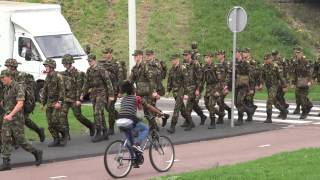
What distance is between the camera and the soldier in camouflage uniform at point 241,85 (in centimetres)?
2033

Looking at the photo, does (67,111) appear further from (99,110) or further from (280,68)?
(280,68)

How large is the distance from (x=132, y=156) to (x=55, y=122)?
4.00 metres

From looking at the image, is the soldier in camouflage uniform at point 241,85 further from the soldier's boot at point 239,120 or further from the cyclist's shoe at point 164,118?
the cyclist's shoe at point 164,118

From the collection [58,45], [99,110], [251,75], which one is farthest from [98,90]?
[58,45]

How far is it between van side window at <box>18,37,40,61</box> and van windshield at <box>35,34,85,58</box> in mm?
309

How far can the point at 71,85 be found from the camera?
16.2 m

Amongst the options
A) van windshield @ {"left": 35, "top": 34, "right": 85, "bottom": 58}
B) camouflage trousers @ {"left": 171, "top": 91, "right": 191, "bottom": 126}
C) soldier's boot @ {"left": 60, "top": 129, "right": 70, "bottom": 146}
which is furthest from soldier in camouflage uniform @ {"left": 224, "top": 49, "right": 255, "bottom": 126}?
van windshield @ {"left": 35, "top": 34, "right": 85, "bottom": 58}

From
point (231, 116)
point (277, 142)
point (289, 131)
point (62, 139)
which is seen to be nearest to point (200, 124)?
point (231, 116)

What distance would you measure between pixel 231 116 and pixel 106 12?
65.4 feet

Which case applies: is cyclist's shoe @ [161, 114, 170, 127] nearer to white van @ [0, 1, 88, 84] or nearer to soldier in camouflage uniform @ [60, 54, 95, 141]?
soldier in camouflage uniform @ [60, 54, 95, 141]

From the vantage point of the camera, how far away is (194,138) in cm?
1733

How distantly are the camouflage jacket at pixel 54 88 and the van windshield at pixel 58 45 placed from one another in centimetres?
1012

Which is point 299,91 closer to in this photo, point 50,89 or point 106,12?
point 50,89

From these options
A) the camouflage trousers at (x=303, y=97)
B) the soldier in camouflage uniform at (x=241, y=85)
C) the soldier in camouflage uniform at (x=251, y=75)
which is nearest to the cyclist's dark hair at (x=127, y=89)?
the soldier in camouflage uniform at (x=241, y=85)
